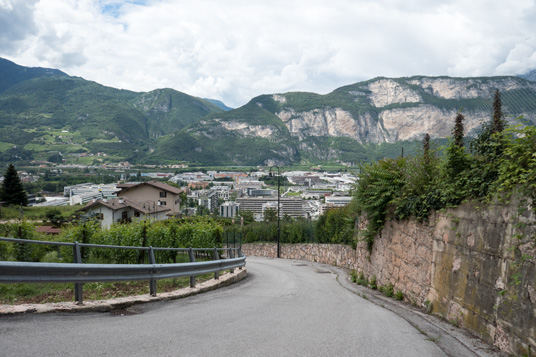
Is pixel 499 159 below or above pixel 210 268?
above

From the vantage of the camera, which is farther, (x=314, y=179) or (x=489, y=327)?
(x=314, y=179)

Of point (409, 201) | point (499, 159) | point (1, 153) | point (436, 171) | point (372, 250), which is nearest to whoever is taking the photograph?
point (499, 159)

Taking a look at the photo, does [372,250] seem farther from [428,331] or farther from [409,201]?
[428,331]

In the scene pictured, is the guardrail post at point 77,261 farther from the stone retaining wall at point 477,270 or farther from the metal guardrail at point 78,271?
the stone retaining wall at point 477,270

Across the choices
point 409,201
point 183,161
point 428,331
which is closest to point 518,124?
point 428,331

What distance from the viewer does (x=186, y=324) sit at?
4840 millimetres

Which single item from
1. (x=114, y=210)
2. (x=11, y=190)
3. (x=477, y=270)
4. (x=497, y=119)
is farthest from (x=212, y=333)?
(x=11, y=190)

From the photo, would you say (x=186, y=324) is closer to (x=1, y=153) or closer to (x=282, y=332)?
(x=282, y=332)

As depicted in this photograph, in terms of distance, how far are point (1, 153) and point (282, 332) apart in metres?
156

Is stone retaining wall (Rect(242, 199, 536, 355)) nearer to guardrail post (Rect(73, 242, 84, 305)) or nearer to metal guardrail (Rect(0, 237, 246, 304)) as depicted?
metal guardrail (Rect(0, 237, 246, 304))

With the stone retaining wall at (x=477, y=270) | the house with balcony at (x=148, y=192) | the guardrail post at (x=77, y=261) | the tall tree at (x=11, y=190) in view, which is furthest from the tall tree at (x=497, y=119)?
the tall tree at (x=11, y=190)

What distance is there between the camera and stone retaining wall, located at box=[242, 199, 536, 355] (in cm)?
458

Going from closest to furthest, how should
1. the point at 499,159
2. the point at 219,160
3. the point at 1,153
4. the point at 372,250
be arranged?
the point at 499,159, the point at 372,250, the point at 1,153, the point at 219,160

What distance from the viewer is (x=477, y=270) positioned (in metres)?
5.70
